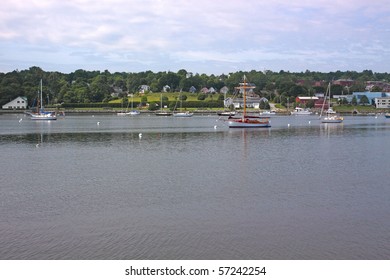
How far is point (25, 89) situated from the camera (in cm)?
10638

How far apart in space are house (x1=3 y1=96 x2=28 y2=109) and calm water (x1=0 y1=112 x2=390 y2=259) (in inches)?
3293

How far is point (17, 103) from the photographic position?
105 m

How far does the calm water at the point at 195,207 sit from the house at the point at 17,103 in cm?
8365

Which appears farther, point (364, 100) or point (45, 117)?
point (364, 100)

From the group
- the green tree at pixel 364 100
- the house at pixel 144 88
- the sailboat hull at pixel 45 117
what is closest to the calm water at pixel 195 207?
the sailboat hull at pixel 45 117

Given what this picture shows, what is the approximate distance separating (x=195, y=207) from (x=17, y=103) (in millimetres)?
98573

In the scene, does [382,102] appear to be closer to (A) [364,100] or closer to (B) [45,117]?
(A) [364,100]

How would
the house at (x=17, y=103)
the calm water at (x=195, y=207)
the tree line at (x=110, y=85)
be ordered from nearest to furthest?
1. the calm water at (x=195, y=207)
2. the house at (x=17, y=103)
3. the tree line at (x=110, y=85)

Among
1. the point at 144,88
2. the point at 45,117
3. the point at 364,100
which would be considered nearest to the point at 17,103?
the point at 45,117

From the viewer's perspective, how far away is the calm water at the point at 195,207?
11.0 m

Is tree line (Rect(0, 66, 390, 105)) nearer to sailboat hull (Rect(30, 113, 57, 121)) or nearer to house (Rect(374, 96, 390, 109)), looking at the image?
house (Rect(374, 96, 390, 109))

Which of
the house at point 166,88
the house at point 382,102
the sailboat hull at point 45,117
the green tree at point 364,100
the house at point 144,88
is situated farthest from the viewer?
the house at point 144,88

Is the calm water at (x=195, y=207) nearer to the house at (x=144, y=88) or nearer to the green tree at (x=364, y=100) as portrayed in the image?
the green tree at (x=364, y=100)
